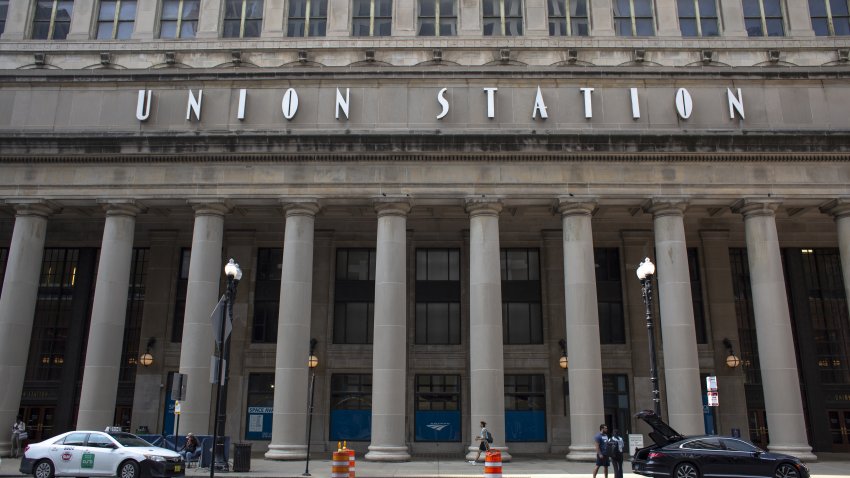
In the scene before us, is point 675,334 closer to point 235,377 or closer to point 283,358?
point 283,358

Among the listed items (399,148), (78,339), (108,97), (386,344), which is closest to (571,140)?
(399,148)

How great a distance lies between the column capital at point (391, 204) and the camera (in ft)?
92.4

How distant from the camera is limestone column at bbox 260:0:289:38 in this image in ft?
114

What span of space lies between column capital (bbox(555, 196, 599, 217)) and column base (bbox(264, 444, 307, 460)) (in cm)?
1441

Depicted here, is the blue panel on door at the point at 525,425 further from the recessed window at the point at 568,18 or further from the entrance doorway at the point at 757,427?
the recessed window at the point at 568,18

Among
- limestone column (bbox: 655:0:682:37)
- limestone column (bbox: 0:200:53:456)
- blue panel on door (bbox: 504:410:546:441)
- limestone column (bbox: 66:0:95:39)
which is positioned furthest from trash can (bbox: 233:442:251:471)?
limestone column (bbox: 655:0:682:37)

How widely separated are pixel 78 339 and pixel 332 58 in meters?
19.2

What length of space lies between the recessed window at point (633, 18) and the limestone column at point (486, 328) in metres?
13.4

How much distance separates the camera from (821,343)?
34062 millimetres

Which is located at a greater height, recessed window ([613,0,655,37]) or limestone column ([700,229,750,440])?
recessed window ([613,0,655,37])

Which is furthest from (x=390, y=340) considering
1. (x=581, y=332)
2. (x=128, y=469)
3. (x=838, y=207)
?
(x=838, y=207)

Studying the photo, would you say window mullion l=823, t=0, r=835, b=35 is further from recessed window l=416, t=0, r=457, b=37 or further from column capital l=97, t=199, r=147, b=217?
column capital l=97, t=199, r=147, b=217

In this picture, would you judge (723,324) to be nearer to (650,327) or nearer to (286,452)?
(650,327)

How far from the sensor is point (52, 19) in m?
35.9
